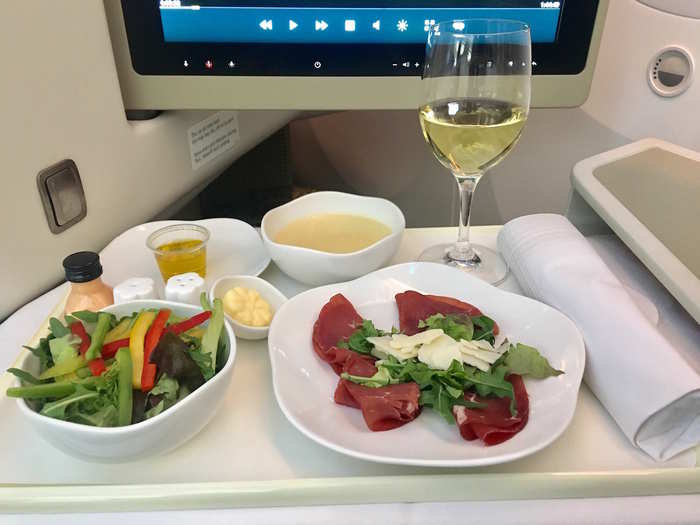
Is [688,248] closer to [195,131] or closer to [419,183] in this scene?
[195,131]

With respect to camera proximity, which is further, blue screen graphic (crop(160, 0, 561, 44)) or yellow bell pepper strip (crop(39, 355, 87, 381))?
blue screen graphic (crop(160, 0, 561, 44))

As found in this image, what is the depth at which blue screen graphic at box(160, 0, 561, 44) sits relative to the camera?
0.62m

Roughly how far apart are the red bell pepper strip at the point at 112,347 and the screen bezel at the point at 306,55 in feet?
1.14

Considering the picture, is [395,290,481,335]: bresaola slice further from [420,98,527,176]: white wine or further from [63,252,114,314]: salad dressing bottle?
[63,252,114,314]: salad dressing bottle

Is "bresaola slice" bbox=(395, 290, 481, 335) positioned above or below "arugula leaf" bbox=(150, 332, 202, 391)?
below

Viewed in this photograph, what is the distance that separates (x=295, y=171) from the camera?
129 cm

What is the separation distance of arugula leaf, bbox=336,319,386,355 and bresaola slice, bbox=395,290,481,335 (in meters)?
0.03

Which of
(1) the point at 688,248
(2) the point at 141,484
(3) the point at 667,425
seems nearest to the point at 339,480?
(2) the point at 141,484

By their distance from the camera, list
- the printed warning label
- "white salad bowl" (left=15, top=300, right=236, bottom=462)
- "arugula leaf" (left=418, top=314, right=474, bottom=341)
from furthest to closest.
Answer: the printed warning label
"arugula leaf" (left=418, top=314, right=474, bottom=341)
"white salad bowl" (left=15, top=300, right=236, bottom=462)

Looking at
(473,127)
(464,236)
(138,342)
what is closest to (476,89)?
(473,127)

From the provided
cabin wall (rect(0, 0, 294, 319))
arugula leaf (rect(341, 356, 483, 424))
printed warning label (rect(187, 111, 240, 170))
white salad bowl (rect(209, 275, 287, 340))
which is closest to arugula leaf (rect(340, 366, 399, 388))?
arugula leaf (rect(341, 356, 483, 424))

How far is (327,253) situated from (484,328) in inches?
6.2

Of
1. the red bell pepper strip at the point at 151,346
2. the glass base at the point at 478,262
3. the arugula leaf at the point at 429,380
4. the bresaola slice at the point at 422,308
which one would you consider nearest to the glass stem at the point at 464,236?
the glass base at the point at 478,262

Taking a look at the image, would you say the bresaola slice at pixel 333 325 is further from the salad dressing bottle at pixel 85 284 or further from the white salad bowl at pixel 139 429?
the salad dressing bottle at pixel 85 284
